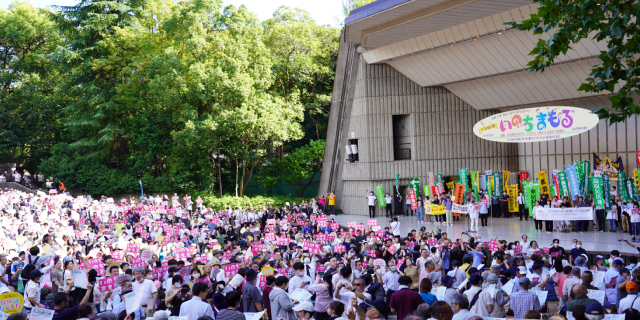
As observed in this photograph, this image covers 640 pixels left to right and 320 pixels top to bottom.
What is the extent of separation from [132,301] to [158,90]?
2086 centimetres

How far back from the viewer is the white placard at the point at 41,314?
5.80 m

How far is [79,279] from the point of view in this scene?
825 centimetres

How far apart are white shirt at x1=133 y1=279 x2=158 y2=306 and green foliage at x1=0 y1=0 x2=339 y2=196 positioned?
1750 centimetres

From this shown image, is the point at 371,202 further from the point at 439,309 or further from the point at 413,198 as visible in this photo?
the point at 439,309

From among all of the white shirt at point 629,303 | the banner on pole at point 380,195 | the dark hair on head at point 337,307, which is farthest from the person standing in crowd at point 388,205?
the dark hair on head at point 337,307

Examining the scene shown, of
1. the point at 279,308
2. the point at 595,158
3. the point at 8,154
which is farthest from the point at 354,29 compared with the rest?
the point at 8,154

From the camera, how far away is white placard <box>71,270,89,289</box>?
822cm

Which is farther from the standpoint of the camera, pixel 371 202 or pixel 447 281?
pixel 371 202

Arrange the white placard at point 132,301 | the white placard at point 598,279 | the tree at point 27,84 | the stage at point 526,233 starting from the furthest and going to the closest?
1. the tree at point 27,84
2. the stage at point 526,233
3. the white placard at point 598,279
4. the white placard at point 132,301

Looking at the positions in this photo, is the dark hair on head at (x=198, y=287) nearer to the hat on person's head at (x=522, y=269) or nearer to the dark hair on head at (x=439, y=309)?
the dark hair on head at (x=439, y=309)

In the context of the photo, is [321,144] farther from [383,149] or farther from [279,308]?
[279,308]

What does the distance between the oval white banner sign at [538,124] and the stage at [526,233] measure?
10.6 feet

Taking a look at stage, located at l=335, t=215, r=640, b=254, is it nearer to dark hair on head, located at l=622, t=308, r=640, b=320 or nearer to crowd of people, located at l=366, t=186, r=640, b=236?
crowd of people, located at l=366, t=186, r=640, b=236

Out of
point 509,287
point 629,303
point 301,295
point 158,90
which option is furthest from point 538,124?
point 158,90
